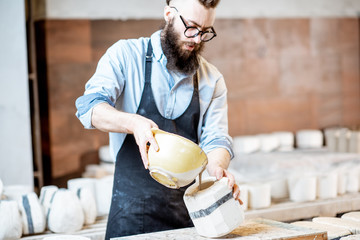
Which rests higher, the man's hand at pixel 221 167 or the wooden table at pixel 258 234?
the man's hand at pixel 221 167

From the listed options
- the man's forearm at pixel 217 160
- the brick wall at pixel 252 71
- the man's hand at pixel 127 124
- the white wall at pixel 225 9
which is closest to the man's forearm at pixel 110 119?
the man's hand at pixel 127 124

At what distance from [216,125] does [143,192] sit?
1.54ft

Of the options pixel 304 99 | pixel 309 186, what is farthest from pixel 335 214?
pixel 304 99

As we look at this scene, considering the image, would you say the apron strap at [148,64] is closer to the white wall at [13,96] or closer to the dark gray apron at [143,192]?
the dark gray apron at [143,192]

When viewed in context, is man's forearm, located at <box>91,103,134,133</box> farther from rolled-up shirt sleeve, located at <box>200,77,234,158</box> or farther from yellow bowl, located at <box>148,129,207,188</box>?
rolled-up shirt sleeve, located at <box>200,77,234,158</box>

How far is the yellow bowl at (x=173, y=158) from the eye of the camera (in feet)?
5.27

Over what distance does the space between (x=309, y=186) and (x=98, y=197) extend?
142 centimetres

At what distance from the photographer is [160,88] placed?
218 centimetres

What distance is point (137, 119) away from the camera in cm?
167

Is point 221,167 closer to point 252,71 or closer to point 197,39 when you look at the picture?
point 197,39

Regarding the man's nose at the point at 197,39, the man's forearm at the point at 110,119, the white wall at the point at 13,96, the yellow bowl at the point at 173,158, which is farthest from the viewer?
the white wall at the point at 13,96

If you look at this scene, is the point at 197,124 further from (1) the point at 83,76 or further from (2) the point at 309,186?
(1) the point at 83,76

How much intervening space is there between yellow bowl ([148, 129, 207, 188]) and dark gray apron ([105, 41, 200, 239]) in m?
0.50

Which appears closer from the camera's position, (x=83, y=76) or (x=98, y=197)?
(x=98, y=197)
